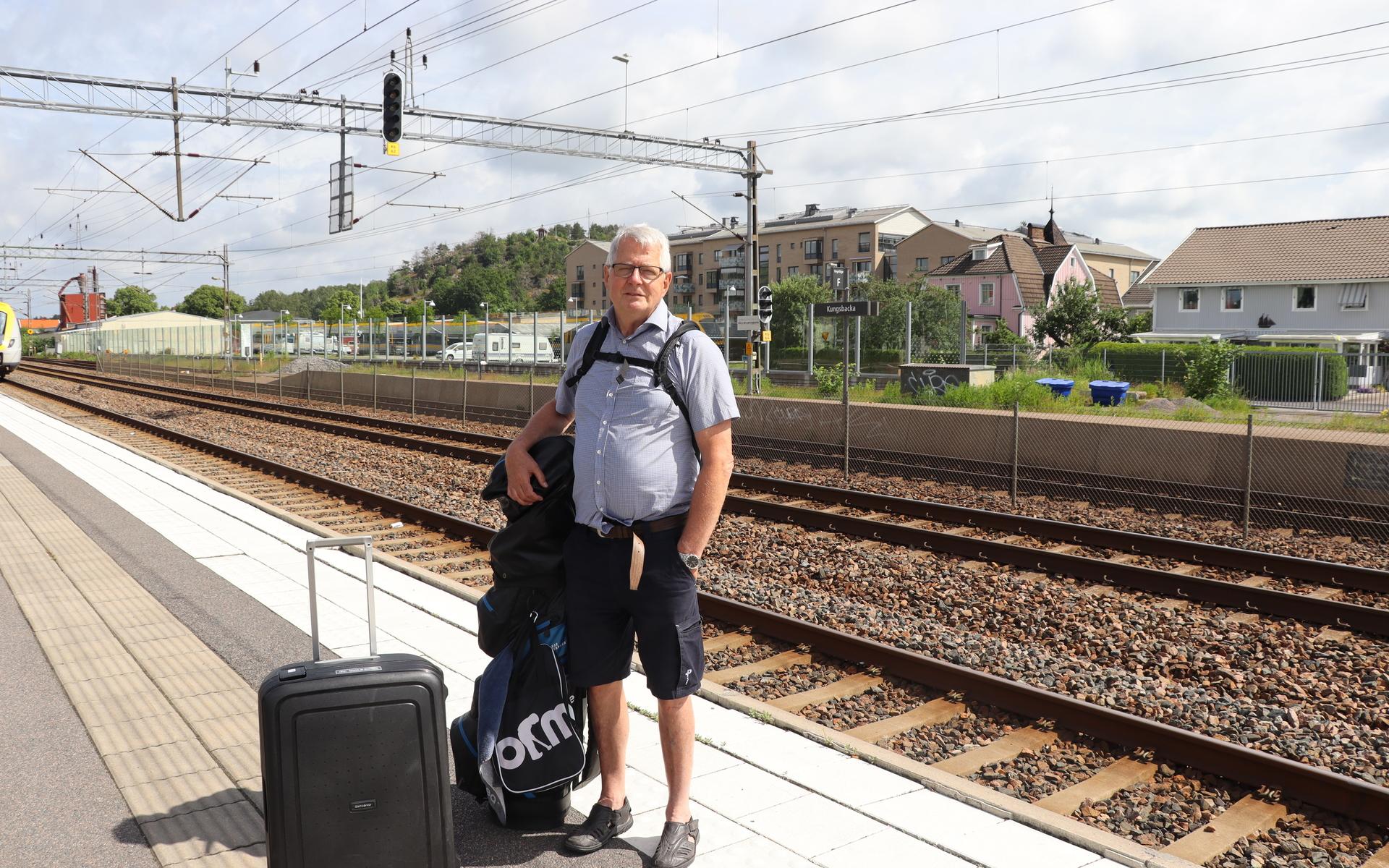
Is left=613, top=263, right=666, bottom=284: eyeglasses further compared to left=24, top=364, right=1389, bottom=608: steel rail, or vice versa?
left=24, top=364, right=1389, bottom=608: steel rail

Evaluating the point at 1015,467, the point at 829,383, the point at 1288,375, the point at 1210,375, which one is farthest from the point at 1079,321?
the point at 1015,467

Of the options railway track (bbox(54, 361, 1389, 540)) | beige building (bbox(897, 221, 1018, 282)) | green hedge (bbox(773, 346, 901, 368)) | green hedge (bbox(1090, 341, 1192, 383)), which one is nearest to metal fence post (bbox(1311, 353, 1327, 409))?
green hedge (bbox(1090, 341, 1192, 383))

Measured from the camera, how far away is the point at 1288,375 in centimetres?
2838

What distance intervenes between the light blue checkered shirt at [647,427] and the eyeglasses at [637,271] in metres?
0.10

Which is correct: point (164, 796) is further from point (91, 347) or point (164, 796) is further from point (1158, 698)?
point (91, 347)

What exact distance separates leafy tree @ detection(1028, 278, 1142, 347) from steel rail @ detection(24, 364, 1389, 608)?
123ft

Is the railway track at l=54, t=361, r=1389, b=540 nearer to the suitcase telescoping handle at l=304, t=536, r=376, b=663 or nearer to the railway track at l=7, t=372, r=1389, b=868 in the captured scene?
the railway track at l=7, t=372, r=1389, b=868

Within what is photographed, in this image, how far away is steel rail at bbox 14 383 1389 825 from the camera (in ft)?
14.0

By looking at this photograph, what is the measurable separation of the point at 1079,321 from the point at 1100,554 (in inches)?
1633

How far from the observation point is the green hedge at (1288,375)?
27.2m

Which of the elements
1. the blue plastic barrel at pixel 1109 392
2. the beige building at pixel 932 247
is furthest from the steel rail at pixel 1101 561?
the beige building at pixel 932 247

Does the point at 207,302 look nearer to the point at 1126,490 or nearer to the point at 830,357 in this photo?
the point at 830,357

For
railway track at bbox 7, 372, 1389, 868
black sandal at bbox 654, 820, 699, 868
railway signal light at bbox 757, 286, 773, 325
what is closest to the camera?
black sandal at bbox 654, 820, 699, 868

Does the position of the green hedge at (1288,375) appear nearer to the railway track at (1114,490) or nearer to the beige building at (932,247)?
the railway track at (1114,490)
